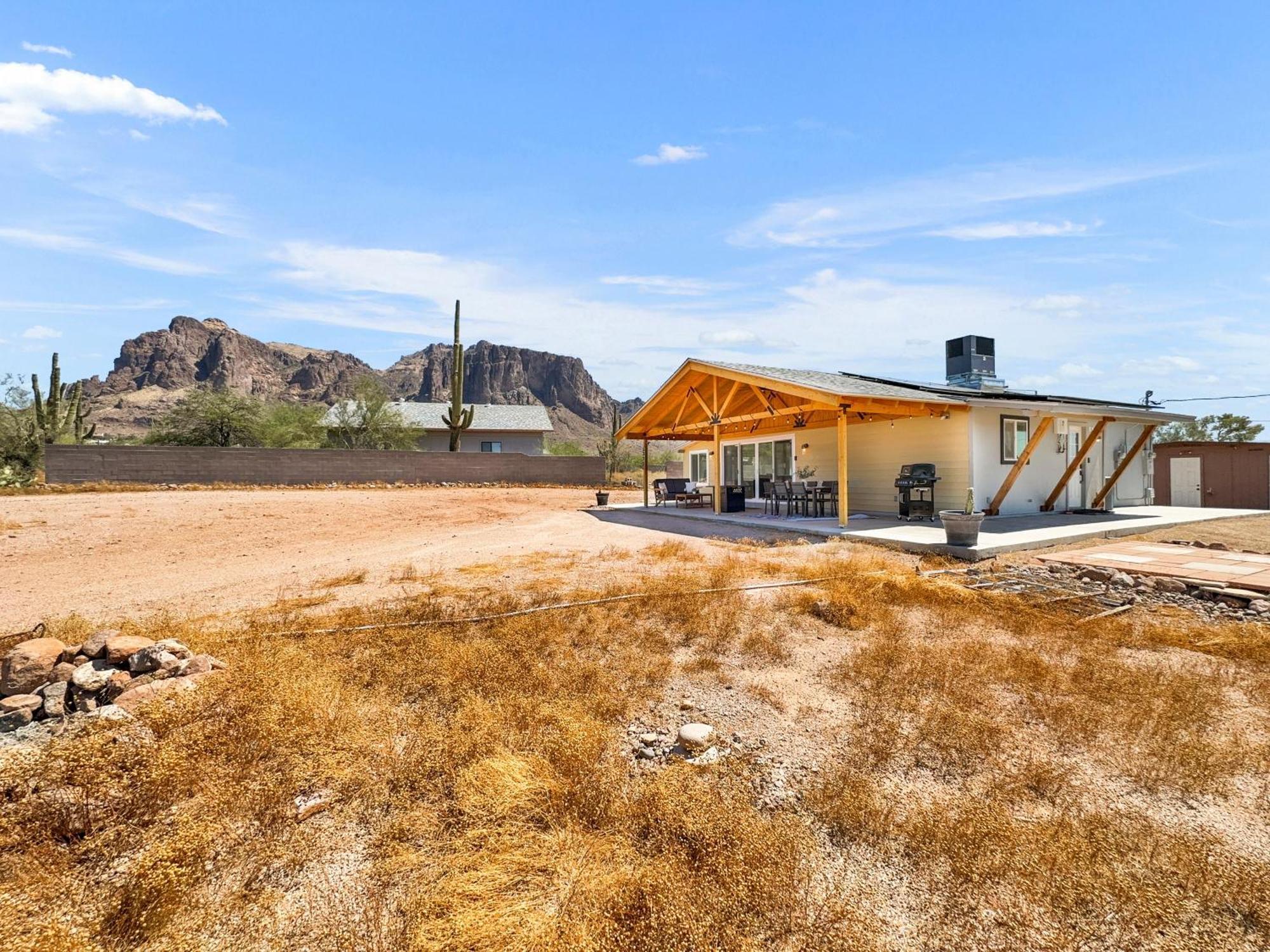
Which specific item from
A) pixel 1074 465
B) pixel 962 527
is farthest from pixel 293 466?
pixel 1074 465

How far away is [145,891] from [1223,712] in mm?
5404

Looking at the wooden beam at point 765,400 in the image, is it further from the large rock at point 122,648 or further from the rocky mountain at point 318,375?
the rocky mountain at point 318,375

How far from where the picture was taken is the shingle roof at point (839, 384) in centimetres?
1062

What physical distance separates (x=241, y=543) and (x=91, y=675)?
7722 mm

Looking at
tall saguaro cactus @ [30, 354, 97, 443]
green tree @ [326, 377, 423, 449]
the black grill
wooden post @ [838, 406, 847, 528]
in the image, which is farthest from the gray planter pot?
tall saguaro cactus @ [30, 354, 97, 443]

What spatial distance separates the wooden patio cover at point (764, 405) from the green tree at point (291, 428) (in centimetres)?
1891

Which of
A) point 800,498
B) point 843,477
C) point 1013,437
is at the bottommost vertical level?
point 800,498

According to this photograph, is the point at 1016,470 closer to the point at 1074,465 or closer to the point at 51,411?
the point at 1074,465

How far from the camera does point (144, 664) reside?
3697 mm

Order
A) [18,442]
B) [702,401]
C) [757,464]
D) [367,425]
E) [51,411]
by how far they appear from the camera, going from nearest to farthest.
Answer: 1. [702,401]
2. [757,464]
3. [18,442]
4. [51,411]
5. [367,425]

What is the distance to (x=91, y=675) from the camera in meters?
3.53

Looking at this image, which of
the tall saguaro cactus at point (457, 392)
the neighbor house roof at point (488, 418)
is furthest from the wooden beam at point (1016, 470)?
the neighbor house roof at point (488, 418)

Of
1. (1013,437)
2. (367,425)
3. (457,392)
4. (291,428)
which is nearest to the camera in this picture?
(1013,437)

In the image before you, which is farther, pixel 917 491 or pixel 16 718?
pixel 917 491
